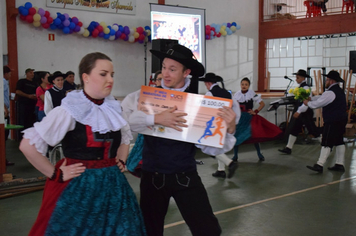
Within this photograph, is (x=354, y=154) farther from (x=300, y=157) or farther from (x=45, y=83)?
(x=45, y=83)

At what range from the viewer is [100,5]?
9.34 meters

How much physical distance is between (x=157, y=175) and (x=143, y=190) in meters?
0.13

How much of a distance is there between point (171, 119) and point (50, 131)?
24.1 inches

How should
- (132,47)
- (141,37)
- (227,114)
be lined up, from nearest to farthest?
(227,114), (141,37), (132,47)

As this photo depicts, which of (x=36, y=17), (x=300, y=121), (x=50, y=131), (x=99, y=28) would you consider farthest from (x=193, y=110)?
(x=99, y=28)

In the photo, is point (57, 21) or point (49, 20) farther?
point (57, 21)

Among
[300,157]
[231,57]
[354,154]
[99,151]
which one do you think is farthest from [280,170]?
[231,57]

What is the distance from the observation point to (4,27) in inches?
316

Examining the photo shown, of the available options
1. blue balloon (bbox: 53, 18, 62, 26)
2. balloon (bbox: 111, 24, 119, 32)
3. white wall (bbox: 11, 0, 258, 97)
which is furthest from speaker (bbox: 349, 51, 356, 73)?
blue balloon (bbox: 53, 18, 62, 26)

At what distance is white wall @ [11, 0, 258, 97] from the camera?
27.9 feet

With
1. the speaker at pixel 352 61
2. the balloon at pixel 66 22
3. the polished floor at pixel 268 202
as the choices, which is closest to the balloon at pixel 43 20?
the balloon at pixel 66 22

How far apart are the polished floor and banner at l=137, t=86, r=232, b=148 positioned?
1.59 metres

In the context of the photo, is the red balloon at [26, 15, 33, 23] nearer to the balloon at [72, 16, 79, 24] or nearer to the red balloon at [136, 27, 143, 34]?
the balloon at [72, 16, 79, 24]

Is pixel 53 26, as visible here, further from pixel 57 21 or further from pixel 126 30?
pixel 126 30
